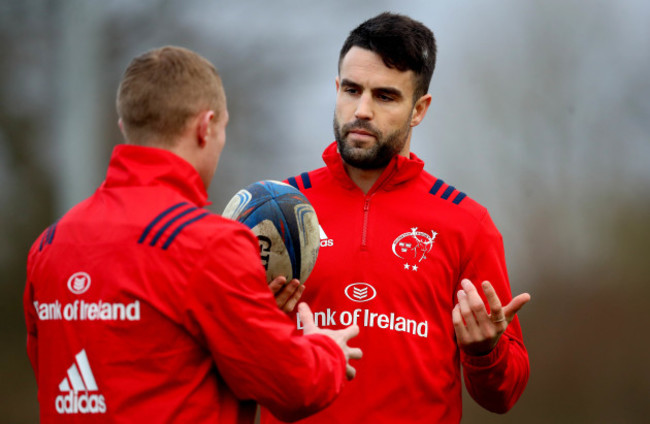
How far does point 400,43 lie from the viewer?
2.78 meters

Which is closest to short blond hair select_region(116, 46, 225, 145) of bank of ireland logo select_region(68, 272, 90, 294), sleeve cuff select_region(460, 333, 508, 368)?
bank of ireland logo select_region(68, 272, 90, 294)

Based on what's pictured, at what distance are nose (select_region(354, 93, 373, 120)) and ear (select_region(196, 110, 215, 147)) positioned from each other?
2.77 ft

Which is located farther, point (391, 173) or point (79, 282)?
point (391, 173)

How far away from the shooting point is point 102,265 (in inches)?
70.9

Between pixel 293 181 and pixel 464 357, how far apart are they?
0.93 m

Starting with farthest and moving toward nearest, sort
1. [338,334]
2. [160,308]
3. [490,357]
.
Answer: [490,357] < [338,334] < [160,308]

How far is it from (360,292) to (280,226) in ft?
1.46

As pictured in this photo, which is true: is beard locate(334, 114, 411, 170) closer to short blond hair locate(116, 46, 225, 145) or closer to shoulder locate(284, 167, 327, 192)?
shoulder locate(284, 167, 327, 192)

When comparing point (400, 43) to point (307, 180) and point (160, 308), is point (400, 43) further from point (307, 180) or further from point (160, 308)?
point (160, 308)

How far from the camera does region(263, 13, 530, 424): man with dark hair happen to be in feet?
8.52

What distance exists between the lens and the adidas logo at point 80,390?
178 cm

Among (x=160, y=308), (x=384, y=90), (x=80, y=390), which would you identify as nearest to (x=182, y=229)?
(x=160, y=308)

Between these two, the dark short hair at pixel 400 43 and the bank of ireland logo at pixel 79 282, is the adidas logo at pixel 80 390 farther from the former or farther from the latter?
the dark short hair at pixel 400 43

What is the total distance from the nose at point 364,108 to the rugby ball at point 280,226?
1.33ft
